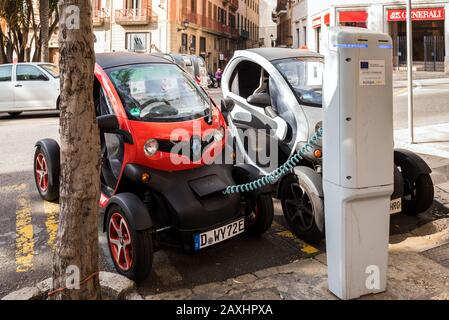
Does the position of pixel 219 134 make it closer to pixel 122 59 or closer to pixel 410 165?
pixel 122 59

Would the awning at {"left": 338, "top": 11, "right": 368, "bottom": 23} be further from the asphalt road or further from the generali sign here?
the asphalt road

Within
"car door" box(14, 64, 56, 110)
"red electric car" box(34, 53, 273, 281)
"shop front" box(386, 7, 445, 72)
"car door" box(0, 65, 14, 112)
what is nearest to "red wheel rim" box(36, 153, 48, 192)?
"red electric car" box(34, 53, 273, 281)

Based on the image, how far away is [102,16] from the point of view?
38.3 metres

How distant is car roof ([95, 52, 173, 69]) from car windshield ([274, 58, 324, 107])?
4.61 feet

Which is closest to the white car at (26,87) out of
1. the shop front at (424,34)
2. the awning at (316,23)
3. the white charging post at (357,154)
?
the white charging post at (357,154)

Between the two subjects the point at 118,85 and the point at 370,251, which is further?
the point at 118,85

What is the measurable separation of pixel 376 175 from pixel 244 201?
1415 mm

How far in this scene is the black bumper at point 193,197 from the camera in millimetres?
3467

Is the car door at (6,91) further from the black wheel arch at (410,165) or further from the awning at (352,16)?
the awning at (352,16)

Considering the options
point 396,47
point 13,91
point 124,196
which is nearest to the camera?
point 124,196

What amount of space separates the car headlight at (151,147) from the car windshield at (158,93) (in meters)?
0.27

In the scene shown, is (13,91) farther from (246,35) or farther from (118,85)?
Result: (246,35)

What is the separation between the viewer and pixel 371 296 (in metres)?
3.10
